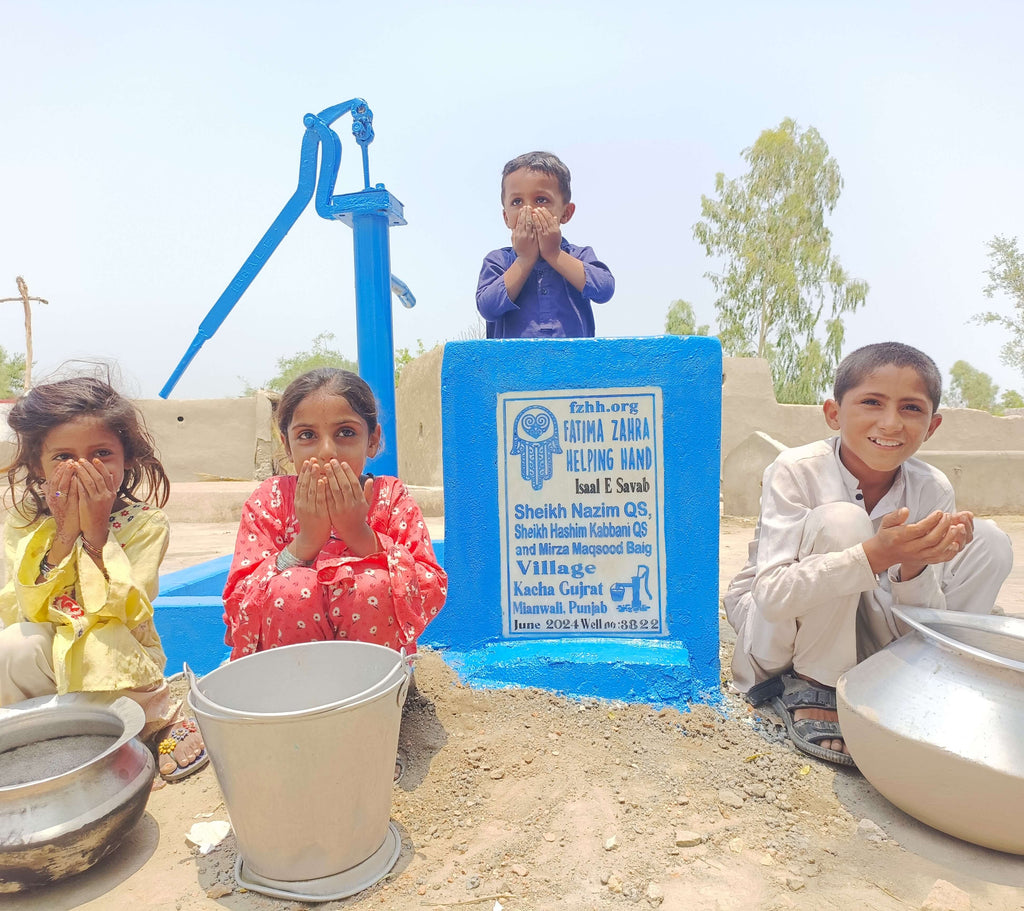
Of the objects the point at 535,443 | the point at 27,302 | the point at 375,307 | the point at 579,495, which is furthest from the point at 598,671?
the point at 27,302

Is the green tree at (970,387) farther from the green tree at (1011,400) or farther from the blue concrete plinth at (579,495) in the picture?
the blue concrete plinth at (579,495)

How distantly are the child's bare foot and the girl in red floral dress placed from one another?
333mm

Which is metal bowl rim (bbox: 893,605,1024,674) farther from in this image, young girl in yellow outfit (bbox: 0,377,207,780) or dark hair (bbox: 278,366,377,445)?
young girl in yellow outfit (bbox: 0,377,207,780)

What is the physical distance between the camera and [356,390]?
1.94 meters

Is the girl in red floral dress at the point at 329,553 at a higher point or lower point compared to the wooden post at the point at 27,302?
lower

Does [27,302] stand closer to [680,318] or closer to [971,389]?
[680,318]

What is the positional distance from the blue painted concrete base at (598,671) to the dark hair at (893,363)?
989 millimetres

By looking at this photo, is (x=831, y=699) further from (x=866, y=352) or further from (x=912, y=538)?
(x=866, y=352)

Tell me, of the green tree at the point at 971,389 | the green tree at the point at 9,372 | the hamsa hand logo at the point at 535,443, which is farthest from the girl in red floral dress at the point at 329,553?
the green tree at the point at 971,389

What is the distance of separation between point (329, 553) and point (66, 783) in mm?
760

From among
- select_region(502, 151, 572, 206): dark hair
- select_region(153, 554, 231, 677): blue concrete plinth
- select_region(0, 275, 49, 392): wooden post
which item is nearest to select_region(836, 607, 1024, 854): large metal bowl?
select_region(502, 151, 572, 206): dark hair

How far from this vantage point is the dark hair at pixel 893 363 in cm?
191

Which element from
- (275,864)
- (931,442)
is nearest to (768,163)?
(931,442)

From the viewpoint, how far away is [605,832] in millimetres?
1522
